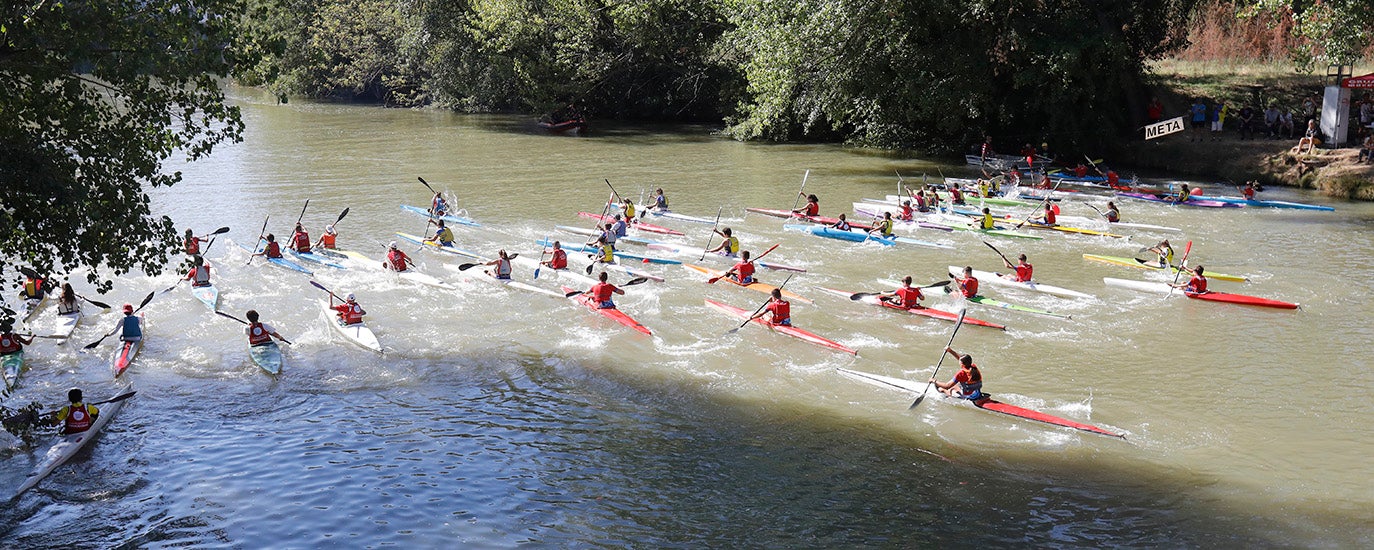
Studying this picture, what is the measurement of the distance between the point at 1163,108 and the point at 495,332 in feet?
103

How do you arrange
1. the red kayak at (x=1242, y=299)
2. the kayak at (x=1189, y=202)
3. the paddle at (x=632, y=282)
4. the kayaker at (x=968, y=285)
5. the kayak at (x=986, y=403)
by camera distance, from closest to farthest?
the kayak at (x=986, y=403), the red kayak at (x=1242, y=299), the kayaker at (x=968, y=285), the paddle at (x=632, y=282), the kayak at (x=1189, y=202)

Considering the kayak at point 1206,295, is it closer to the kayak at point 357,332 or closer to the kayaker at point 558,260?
the kayaker at point 558,260

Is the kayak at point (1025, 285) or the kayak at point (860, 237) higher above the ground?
the kayak at point (860, 237)

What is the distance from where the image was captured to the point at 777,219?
94.3ft

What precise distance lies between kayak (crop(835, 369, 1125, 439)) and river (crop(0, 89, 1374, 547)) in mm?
149

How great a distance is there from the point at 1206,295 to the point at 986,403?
823 centimetres

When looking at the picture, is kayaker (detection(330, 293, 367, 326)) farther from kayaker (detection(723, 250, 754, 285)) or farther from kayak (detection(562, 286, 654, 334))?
kayaker (detection(723, 250, 754, 285))

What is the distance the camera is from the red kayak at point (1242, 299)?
64.1 ft

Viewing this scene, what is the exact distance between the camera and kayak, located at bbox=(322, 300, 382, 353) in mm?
17453

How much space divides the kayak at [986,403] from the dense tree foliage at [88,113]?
9851 mm

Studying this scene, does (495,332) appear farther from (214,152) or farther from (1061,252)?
(214,152)

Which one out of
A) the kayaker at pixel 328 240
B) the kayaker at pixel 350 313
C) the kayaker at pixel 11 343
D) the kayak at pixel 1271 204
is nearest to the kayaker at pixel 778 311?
Result: the kayaker at pixel 350 313

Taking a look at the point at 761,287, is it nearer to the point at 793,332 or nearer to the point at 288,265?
the point at 793,332

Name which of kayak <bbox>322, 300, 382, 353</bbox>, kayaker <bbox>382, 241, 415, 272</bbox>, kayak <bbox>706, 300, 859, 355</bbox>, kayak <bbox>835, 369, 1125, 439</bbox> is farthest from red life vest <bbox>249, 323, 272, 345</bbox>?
kayak <bbox>835, 369, 1125, 439</bbox>
